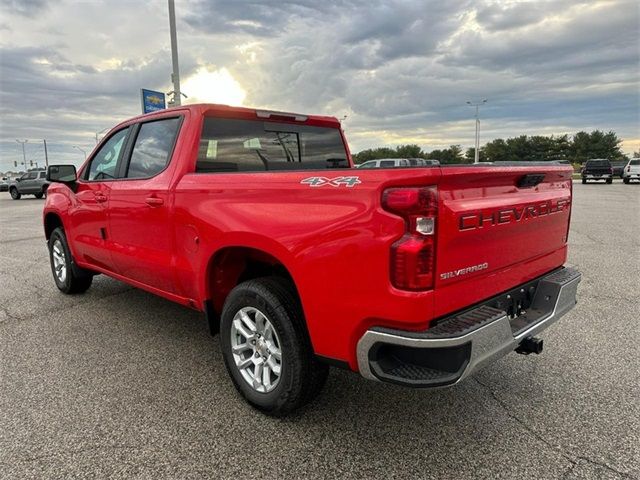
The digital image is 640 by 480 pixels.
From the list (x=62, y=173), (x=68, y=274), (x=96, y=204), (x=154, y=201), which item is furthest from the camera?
(x=68, y=274)

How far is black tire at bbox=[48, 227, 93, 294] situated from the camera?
5.29 metres

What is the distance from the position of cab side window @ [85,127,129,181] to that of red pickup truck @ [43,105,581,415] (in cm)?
21

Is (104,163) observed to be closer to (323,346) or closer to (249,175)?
(249,175)

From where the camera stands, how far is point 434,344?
208 centimetres

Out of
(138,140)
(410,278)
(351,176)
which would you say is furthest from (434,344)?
(138,140)

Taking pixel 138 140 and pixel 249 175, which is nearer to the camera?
pixel 249 175

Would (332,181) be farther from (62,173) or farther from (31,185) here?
(31,185)

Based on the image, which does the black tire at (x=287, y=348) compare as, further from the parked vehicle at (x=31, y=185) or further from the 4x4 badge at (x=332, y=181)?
the parked vehicle at (x=31, y=185)

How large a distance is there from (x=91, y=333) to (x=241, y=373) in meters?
2.05

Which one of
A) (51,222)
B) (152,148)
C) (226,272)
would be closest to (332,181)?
(226,272)

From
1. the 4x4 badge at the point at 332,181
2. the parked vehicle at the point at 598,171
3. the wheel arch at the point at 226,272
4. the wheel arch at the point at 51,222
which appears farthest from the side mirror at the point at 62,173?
the parked vehicle at the point at 598,171

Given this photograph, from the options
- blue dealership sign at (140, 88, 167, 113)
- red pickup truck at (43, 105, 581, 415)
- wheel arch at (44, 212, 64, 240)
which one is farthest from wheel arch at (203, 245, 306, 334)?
blue dealership sign at (140, 88, 167, 113)

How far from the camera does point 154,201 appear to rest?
140 inches

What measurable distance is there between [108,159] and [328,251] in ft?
10.2
